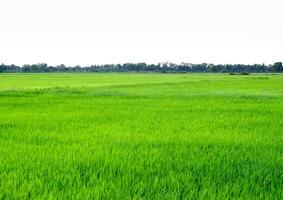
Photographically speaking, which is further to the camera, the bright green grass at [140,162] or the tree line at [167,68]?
the tree line at [167,68]

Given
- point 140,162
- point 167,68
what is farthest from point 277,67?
point 140,162

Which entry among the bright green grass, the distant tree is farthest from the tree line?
the bright green grass

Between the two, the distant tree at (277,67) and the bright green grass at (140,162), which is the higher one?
the bright green grass at (140,162)

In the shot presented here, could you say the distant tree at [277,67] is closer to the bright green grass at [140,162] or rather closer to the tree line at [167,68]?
the tree line at [167,68]

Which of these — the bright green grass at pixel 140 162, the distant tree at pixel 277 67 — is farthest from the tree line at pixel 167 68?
the bright green grass at pixel 140 162

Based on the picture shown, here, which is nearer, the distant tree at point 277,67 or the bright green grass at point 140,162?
the bright green grass at point 140,162

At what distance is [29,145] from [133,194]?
3.24 meters

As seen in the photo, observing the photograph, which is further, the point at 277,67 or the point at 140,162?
the point at 277,67

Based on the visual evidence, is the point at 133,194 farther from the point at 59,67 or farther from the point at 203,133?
the point at 59,67

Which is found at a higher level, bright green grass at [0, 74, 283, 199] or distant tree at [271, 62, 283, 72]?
bright green grass at [0, 74, 283, 199]

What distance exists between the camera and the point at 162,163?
5777mm

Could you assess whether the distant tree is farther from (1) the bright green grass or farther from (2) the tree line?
(1) the bright green grass

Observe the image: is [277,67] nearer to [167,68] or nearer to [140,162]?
[167,68]

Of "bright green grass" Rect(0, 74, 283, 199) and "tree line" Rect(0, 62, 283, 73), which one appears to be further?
"tree line" Rect(0, 62, 283, 73)
